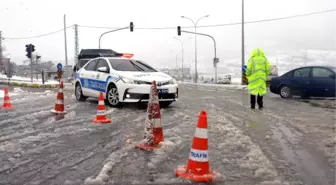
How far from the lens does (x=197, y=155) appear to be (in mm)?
3861

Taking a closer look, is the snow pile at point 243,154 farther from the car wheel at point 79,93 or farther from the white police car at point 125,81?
the car wheel at point 79,93

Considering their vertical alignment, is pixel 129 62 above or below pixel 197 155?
above

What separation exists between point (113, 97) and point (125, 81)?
2.34 feet

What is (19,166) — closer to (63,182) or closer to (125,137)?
(63,182)

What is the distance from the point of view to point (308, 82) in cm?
1412

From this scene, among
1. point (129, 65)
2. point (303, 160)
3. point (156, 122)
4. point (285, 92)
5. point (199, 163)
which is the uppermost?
point (129, 65)

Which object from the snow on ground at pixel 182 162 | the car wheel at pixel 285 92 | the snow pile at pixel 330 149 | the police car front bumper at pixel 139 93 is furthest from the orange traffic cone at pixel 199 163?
the car wheel at pixel 285 92

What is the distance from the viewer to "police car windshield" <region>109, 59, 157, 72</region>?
1030 cm

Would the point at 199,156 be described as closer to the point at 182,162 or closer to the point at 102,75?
the point at 182,162

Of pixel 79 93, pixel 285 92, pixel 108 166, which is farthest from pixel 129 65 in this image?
pixel 285 92

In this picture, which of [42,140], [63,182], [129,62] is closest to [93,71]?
[129,62]

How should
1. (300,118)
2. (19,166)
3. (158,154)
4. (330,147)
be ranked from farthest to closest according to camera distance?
(300,118), (330,147), (158,154), (19,166)

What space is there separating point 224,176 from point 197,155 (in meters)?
0.37

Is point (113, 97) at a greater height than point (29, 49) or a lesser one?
lesser
